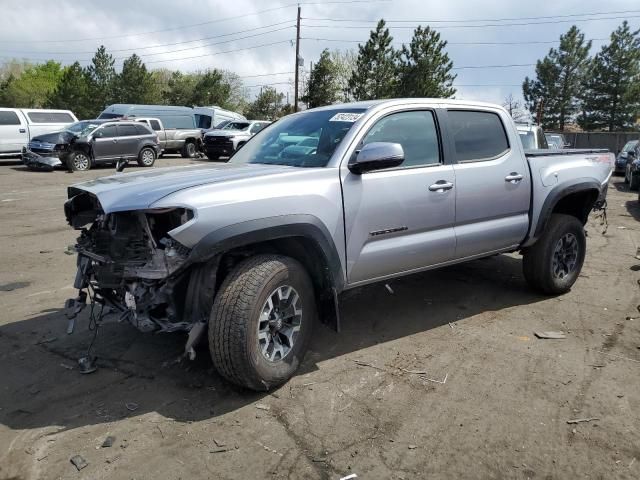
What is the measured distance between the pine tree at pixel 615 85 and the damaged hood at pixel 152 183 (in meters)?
53.1

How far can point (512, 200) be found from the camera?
15.9 ft

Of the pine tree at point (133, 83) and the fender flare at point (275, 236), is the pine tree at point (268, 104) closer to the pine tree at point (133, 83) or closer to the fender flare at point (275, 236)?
the pine tree at point (133, 83)

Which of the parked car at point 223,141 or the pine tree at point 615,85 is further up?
the pine tree at point 615,85

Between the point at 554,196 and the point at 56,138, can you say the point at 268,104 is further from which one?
the point at 554,196

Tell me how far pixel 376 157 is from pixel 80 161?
17.0 meters

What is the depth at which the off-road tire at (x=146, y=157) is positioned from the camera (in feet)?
65.8

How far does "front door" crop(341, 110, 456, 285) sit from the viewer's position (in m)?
3.79

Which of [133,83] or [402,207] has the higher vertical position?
[133,83]

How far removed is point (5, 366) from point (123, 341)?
82 centimetres

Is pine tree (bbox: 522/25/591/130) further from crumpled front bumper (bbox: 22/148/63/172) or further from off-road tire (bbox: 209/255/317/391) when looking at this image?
off-road tire (bbox: 209/255/317/391)

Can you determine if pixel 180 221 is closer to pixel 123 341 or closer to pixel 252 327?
pixel 252 327

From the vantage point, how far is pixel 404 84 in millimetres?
38531

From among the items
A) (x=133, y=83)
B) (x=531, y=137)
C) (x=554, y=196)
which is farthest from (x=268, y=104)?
(x=554, y=196)

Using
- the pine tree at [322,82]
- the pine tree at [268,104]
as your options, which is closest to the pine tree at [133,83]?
the pine tree at [268,104]
